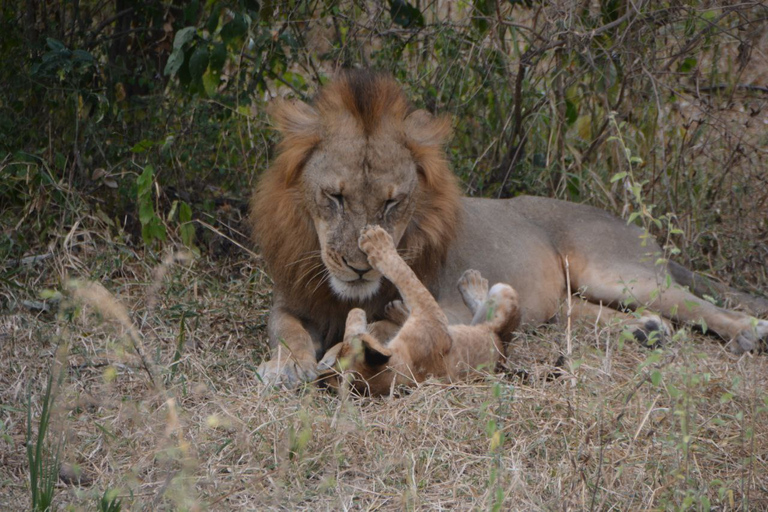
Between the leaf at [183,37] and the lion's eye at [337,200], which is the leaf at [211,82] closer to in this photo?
the leaf at [183,37]

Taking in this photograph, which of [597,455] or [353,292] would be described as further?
[353,292]

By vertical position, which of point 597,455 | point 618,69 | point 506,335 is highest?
point 618,69

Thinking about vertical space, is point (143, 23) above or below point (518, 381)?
above

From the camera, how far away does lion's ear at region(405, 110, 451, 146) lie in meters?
3.95

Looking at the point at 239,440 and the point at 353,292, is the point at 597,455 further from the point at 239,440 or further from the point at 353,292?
the point at 353,292

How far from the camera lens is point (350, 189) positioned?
3.70 m

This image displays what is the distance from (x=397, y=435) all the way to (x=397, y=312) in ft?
3.19

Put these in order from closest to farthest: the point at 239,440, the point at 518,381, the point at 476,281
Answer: the point at 239,440 → the point at 518,381 → the point at 476,281

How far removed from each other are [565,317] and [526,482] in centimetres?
203

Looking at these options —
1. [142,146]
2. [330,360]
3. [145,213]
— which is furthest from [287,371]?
[142,146]

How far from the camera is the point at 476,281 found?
4102 mm

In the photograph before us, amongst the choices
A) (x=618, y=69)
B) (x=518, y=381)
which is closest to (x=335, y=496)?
(x=518, y=381)

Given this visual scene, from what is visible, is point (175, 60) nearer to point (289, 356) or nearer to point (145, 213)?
point (145, 213)

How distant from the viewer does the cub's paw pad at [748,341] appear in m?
4.12
